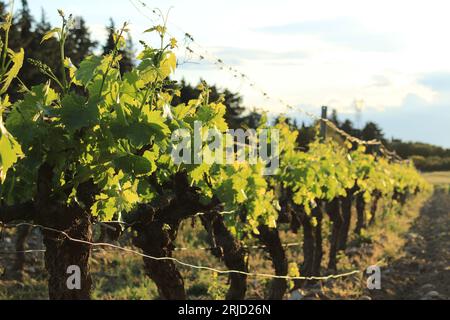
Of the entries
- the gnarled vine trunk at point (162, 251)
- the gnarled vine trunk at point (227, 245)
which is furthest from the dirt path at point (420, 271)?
the gnarled vine trunk at point (162, 251)

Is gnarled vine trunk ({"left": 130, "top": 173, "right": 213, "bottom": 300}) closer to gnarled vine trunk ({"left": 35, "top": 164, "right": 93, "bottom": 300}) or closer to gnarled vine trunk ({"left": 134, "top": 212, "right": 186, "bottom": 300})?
gnarled vine trunk ({"left": 134, "top": 212, "right": 186, "bottom": 300})

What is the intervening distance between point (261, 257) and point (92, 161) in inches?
359

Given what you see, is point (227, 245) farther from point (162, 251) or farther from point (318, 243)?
point (318, 243)

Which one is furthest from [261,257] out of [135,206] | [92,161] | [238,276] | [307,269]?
[92,161]

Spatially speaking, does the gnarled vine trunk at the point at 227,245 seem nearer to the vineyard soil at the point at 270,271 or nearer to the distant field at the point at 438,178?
the vineyard soil at the point at 270,271

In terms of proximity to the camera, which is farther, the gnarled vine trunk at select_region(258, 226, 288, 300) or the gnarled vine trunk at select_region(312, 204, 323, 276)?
the gnarled vine trunk at select_region(312, 204, 323, 276)

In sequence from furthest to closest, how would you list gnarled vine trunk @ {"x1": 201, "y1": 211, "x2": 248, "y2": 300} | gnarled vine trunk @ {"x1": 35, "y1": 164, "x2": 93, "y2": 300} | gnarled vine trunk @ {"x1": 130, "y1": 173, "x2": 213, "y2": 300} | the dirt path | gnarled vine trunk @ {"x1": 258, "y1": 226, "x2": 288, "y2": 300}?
the dirt path → gnarled vine trunk @ {"x1": 258, "y1": 226, "x2": 288, "y2": 300} → gnarled vine trunk @ {"x1": 201, "y1": 211, "x2": 248, "y2": 300} → gnarled vine trunk @ {"x1": 130, "y1": 173, "x2": 213, "y2": 300} → gnarled vine trunk @ {"x1": 35, "y1": 164, "x2": 93, "y2": 300}

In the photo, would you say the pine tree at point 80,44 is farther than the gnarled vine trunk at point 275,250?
Yes

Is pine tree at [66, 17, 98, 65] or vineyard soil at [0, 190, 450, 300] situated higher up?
pine tree at [66, 17, 98, 65]

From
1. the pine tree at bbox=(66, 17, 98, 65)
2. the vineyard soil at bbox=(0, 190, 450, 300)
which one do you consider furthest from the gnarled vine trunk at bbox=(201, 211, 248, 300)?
the pine tree at bbox=(66, 17, 98, 65)

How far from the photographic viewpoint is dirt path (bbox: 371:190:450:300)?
9.66m

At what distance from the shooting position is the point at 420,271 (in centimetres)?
1150

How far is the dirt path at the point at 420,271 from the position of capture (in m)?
9.66
